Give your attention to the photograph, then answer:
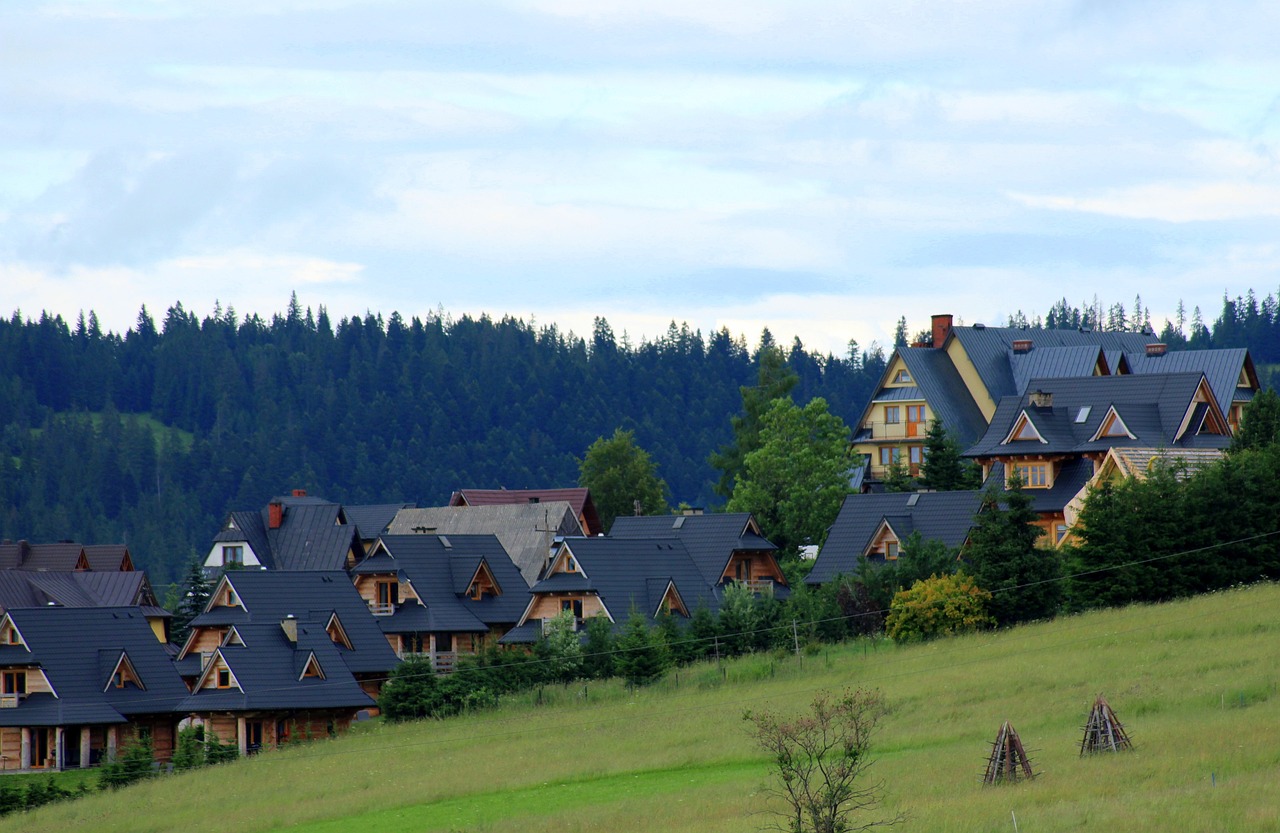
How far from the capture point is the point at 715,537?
255 ft

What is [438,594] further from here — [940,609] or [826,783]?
[826,783]

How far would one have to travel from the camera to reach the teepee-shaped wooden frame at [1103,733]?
115 ft

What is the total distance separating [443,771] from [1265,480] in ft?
92.3

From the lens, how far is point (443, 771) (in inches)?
1847

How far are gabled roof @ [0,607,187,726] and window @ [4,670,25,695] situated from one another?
50 cm

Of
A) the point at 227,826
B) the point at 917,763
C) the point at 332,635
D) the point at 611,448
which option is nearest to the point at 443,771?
the point at 227,826

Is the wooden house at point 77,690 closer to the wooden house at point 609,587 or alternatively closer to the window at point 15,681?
the window at point 15,681

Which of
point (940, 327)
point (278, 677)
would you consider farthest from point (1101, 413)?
point (278, 677)

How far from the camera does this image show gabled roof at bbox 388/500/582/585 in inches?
3440

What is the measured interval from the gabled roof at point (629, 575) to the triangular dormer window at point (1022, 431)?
13.9m

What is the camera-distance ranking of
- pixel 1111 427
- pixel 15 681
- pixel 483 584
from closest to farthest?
pixel 15 681 < pixel 1111 427 < pixel 483 584

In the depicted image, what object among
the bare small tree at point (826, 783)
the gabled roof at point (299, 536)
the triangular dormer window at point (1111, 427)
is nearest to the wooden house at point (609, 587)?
the triangular dormer window at point (1111, 427)

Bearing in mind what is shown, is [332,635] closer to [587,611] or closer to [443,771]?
[587,611]

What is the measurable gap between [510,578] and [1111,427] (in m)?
26.9
